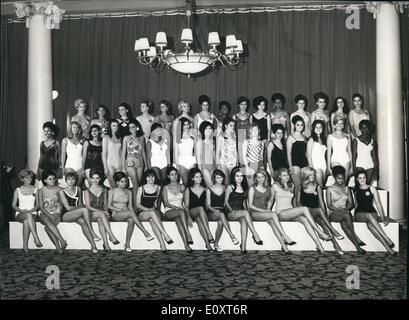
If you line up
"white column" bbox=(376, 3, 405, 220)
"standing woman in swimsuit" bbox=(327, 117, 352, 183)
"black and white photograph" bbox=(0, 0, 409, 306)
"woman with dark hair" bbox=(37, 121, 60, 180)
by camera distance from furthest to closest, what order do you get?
"white column" bbox=(376, 3, 405, 220)
"woman with dark hair" bbox=(37, 121, 60, 180)
"standing woman in swimsuit" bbox=(327, 117, 352, 183)
"black and white photograph" bbox=(0, 0, 409, 306)

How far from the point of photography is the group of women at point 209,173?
16.2ft

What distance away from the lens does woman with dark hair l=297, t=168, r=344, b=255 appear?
4828 mm

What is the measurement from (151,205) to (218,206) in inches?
29.3

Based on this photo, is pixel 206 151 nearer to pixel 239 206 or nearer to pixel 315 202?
pixel 239 206

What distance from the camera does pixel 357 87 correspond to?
666 cm

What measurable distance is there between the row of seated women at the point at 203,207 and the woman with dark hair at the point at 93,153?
1.31ft

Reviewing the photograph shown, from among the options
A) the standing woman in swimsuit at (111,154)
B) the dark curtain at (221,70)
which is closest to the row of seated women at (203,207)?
the standing woman in swimsuit at (111,154)

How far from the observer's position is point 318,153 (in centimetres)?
562

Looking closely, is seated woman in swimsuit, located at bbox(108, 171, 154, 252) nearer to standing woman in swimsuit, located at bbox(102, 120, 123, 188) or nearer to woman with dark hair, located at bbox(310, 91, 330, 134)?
standing woman in swimsuit, located at bbox(102, 120, 123, 188)

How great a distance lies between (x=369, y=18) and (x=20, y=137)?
5.48m

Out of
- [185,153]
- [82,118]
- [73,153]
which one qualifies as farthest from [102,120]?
[185,153]

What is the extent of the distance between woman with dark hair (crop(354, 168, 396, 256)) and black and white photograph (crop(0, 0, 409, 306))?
0.6 inches

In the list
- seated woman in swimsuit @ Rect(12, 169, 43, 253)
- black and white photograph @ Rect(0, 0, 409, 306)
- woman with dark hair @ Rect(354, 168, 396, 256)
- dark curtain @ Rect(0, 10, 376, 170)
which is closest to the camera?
black and white photograph @ Rect(0, 0, 409, 306)

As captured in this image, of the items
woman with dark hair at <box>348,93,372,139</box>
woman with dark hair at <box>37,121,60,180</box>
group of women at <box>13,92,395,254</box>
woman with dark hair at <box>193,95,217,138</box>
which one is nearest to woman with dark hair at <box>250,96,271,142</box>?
group of women at <box>13,92,395,254</box>
